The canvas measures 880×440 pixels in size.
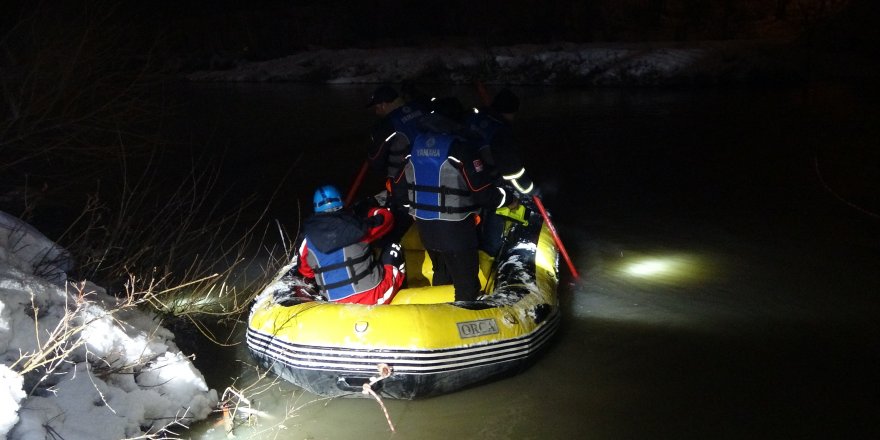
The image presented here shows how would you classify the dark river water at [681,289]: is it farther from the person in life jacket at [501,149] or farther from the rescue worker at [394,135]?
the person in life jacket at [501,149]

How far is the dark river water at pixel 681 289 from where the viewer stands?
433cm

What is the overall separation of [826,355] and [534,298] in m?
1.85

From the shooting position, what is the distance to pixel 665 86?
1886 cm

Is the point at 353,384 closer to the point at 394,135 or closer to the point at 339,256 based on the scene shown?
the point at 339,256

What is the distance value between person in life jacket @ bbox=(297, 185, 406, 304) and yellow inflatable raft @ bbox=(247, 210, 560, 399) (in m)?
0.19

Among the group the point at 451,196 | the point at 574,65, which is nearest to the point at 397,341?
the point at 451,196

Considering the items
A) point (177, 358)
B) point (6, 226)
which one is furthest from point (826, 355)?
point (6, 226)

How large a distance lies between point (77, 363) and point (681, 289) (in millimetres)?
4231

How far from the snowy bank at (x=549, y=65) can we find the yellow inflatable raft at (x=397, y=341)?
13056mm

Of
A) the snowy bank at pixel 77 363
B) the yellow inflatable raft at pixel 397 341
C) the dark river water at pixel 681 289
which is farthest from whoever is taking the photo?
the dark river water at pixel 681 289

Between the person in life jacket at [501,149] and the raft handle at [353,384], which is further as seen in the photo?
the person in life jacket at [501,149]

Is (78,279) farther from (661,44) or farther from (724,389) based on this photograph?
(661,44)

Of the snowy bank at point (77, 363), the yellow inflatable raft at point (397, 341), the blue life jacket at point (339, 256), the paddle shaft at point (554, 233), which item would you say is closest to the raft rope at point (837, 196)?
the paddle shaft at point (554, 233)

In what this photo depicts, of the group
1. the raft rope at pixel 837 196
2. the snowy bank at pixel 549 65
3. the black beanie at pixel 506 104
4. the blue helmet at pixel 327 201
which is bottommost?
the snowy bank at pixel 549 65
